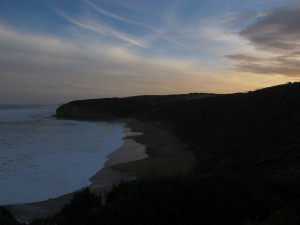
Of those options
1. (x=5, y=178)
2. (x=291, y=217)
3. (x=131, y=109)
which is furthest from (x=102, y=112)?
(x=291, y=217)

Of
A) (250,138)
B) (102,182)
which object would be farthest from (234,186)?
(250,138)

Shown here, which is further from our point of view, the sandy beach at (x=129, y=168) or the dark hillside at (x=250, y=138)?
the dark hillside at (x=250, y=138)

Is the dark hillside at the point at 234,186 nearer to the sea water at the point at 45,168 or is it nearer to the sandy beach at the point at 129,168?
the sandy beach at the point at 129,168

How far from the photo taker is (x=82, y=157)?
23.0 meters

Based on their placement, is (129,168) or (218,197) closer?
(218,197)

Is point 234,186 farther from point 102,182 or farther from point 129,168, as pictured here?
→ point 129,168

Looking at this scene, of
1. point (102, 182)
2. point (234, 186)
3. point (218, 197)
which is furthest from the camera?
point (102, 182)

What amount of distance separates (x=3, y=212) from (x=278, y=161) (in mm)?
8174

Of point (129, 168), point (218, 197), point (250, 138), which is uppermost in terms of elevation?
point (218, 197)

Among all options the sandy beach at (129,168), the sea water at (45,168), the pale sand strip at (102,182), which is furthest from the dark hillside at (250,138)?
the sea water at (45,168)

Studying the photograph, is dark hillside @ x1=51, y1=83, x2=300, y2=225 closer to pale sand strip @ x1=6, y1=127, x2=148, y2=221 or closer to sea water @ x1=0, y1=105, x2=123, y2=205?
pale sand strip @ x1=6, y1=127, x2=148, y2=221

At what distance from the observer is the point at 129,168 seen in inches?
746

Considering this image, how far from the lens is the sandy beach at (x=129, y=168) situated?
1205 centimetres

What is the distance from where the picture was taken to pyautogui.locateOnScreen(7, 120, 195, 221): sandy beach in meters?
12.1
